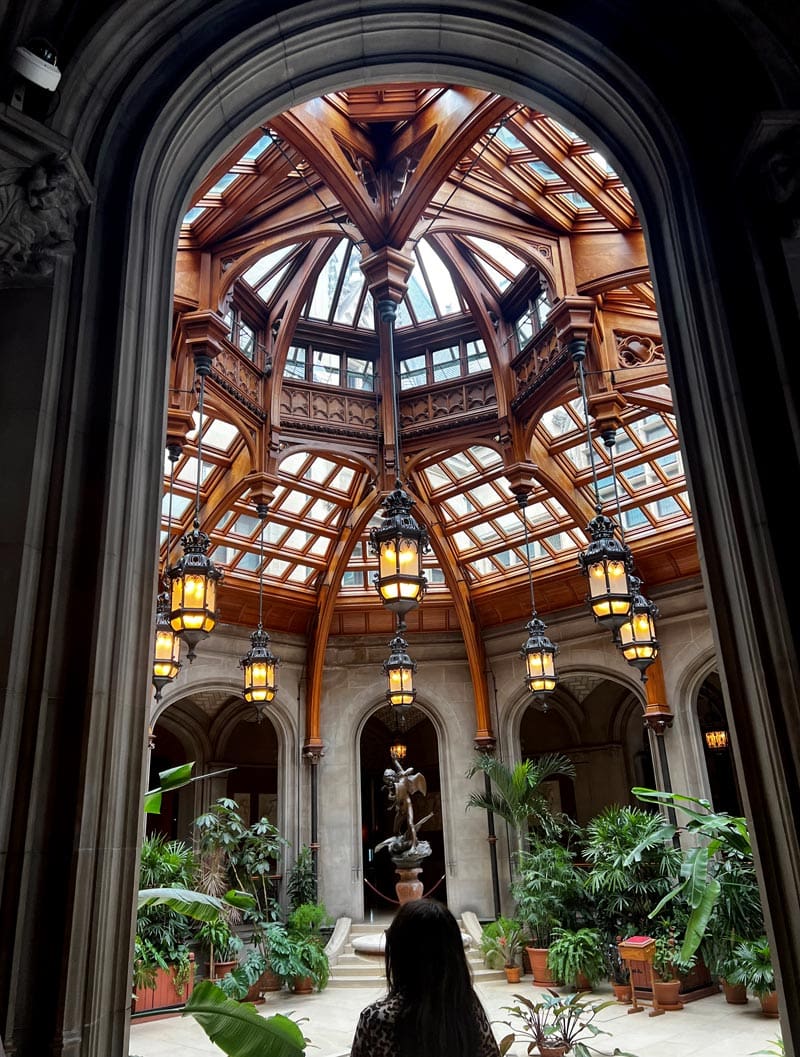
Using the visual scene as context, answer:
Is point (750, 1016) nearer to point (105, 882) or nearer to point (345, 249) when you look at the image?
point (105, 882)

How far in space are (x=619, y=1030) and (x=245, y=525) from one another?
31.1 ft

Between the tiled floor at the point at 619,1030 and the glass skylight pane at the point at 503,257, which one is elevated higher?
the glass skylight pane at the point at 503,257

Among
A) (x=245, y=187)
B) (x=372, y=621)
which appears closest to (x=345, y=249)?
(x=245, y=187)

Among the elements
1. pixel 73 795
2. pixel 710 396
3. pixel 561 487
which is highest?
pixel 561 487

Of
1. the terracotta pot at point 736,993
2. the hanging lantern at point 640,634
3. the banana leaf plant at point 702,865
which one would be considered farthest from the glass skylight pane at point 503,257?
the terracotta pot at point 736,993

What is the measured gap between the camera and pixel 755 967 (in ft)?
24.7

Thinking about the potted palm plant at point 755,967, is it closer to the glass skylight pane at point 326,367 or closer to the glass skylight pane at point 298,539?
the glass skylight pane at point 326,367

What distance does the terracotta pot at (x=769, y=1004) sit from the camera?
25.8 ft

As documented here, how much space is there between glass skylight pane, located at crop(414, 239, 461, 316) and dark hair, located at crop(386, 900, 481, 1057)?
35.4 feet

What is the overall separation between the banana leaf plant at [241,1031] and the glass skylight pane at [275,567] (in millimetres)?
11754

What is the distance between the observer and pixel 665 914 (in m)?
9.79

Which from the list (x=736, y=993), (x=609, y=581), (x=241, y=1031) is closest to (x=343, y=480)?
(x=609, y=581)

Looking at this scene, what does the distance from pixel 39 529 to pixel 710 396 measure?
100 inches

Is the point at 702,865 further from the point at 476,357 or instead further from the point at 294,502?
the point at 294,502
